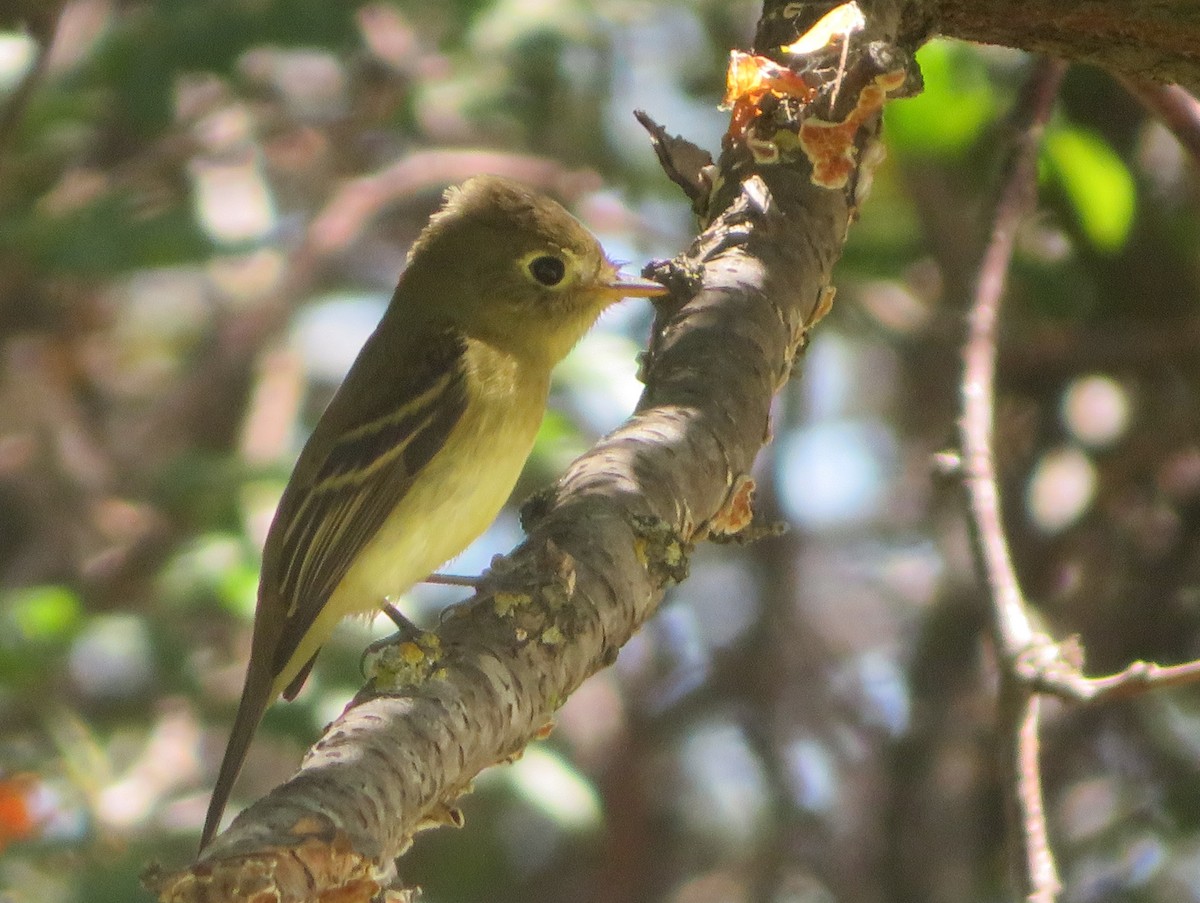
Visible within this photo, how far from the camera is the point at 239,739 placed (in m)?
3.62

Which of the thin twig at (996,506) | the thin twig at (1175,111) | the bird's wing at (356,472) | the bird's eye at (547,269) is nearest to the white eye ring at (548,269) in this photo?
the bird's eye at (547,269)

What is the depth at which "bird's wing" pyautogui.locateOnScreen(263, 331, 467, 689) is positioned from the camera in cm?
391

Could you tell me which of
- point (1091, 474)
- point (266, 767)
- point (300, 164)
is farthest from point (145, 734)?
point (1091, 474)

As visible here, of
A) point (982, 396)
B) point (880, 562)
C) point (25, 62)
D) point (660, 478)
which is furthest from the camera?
point (880, 562)

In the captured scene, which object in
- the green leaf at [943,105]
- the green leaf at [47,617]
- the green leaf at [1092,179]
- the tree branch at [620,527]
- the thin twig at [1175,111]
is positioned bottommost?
the tree branch at [620,527]

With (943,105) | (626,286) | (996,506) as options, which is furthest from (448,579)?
(943,105)

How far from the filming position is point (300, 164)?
6867mm

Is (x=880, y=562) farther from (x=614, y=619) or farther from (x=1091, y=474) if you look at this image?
(x=614, y=619)

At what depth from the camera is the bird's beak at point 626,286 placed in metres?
3.41

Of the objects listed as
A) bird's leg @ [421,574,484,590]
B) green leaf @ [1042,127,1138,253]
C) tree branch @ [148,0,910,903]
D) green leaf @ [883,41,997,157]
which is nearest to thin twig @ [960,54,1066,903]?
green leaf @ [883,41,997,157]

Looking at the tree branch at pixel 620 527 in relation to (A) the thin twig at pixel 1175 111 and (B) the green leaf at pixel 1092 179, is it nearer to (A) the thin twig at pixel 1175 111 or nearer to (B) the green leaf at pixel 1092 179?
(A) the thin twig at pixel 1175 111

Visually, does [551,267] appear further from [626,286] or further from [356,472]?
[356,472]

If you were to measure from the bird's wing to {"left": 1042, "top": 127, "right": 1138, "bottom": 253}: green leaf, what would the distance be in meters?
1.72

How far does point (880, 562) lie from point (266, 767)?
2.54m
